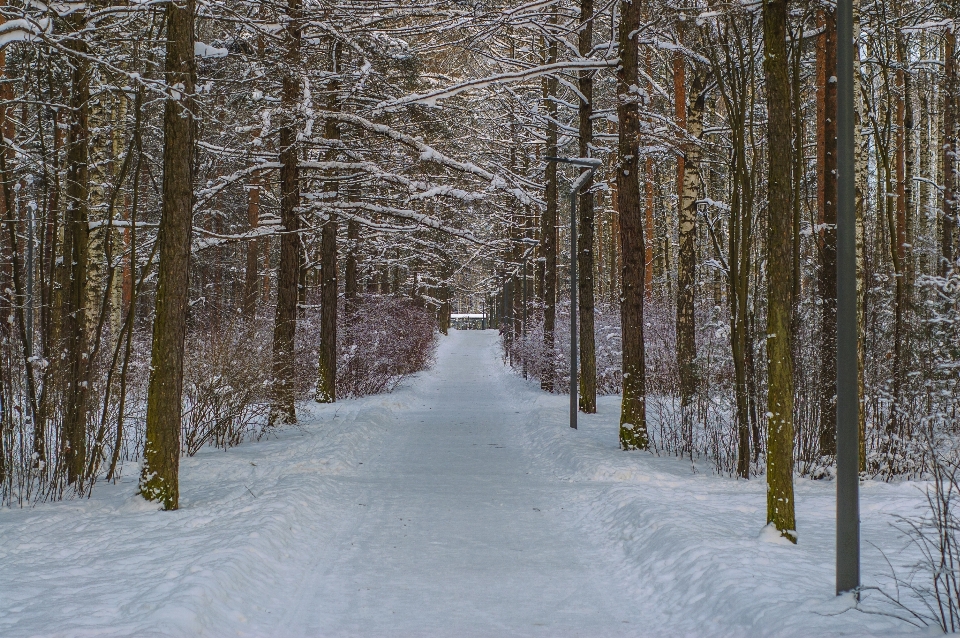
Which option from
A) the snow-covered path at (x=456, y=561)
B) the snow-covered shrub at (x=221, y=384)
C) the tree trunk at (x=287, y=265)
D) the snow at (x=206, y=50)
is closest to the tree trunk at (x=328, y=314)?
the tree trunk at (x=287, y=265)

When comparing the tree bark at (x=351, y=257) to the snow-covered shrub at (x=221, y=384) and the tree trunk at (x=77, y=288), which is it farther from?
the tree trunk at (x=77, y=288)

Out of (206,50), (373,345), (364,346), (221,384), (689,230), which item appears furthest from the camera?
(373,345)

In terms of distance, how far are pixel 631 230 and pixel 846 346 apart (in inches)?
310

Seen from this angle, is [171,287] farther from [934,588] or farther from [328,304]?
[328,304]

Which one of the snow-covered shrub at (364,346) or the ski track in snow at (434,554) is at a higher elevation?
the snow-covered shrub at (364,346)

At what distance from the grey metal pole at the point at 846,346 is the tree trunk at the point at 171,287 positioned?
641 centimetres

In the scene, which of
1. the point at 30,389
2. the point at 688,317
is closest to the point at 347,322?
the point at 688,317

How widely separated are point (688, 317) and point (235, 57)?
957 cm

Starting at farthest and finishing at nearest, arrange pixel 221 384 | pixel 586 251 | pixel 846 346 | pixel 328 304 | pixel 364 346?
pixel 364 346 → pixel 328 304 → pixel 586 251 → pixel 221 384 → pixel 846 346

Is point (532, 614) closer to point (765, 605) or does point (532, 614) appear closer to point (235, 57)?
point (765, 605)

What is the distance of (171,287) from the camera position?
27.1 feet

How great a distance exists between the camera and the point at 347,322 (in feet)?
77.4

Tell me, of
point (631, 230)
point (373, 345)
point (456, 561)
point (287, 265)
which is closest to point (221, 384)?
point (287, 265)

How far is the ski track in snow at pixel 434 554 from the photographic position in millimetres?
5129
